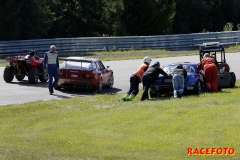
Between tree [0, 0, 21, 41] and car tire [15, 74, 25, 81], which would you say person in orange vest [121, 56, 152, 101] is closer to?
car tire [15, 74, 25, 81]

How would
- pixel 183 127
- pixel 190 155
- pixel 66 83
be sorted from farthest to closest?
pixel 66 83
pixel 183 127
pixel 190 155

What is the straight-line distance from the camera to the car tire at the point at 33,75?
83.8 feet

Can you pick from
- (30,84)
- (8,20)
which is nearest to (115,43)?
(8,20)

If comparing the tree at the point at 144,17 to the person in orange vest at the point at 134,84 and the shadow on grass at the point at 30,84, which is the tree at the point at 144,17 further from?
the person in orange vest at the point at 134,84

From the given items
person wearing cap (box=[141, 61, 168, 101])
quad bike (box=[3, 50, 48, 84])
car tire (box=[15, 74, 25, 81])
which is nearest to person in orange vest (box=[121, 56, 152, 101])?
person wearing cap (box=[141, 61, 168, 101])

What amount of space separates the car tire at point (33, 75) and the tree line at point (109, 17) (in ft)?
66.2

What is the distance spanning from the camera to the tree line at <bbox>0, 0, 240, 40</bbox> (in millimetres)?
47125

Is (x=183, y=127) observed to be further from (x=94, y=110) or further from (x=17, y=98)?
(x=17, y=98)

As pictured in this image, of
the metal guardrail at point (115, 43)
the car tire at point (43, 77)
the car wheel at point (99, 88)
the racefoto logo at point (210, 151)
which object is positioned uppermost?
the metal guardrail at point (115, 43)

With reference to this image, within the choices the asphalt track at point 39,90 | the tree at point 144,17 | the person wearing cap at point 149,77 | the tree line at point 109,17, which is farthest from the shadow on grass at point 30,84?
the tree at point 144,17

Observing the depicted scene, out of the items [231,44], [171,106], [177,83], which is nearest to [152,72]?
[177,83]

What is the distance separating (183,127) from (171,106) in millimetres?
3154

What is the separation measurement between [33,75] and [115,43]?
15.2 metres

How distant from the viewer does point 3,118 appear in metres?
17.9
